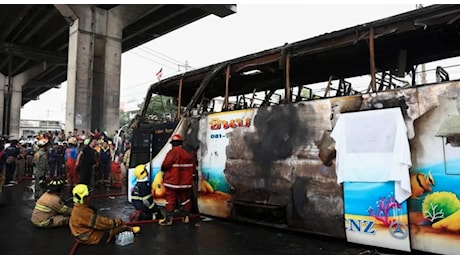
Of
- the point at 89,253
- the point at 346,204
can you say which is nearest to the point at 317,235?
the point at 346,204

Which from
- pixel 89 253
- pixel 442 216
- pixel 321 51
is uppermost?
pixel 321 51

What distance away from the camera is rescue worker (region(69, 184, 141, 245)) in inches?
183

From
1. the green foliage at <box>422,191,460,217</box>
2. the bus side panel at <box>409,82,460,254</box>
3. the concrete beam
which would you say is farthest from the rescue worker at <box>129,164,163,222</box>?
the concrete beam

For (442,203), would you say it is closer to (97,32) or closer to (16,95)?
(97,32)

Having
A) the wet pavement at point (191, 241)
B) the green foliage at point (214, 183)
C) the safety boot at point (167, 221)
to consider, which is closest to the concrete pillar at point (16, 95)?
the wet pavement at point (191, 241)

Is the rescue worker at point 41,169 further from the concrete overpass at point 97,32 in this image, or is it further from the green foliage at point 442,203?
the green foliage at point 442,203

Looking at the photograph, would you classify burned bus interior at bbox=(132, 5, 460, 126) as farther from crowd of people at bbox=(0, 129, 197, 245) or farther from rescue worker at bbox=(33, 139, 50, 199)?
rescue worker at bbox=(33, 139, 50, 199)

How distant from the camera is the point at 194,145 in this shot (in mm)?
6449

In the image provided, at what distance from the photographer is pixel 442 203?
3.61 m

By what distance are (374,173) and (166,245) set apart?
3018 mm

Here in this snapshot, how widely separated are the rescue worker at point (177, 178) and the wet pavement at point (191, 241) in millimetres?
288

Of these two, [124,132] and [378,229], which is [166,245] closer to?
[378,229]
